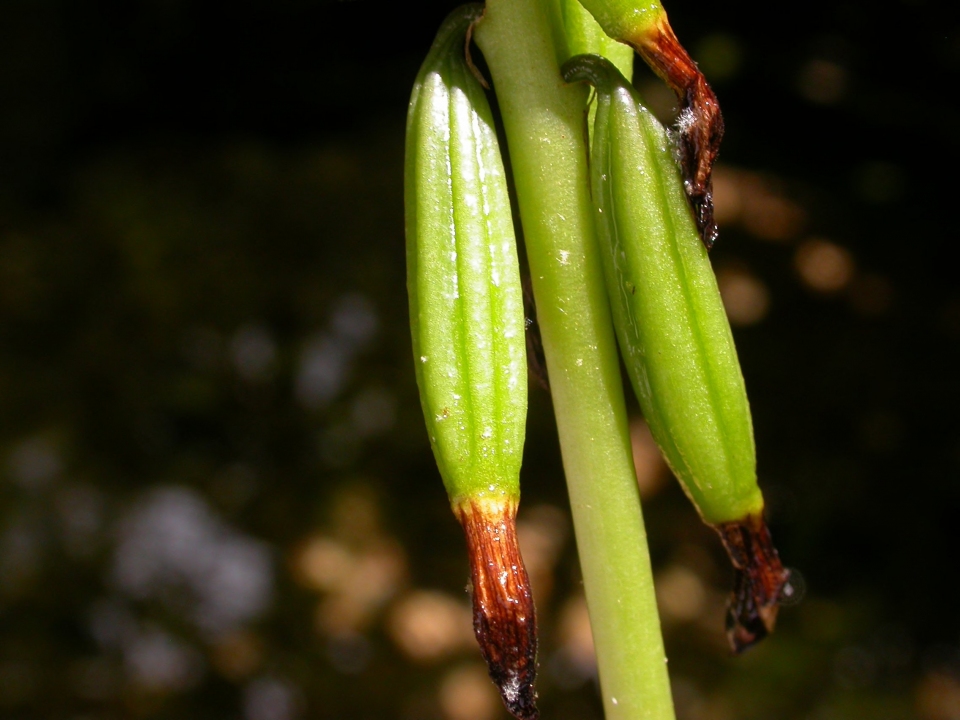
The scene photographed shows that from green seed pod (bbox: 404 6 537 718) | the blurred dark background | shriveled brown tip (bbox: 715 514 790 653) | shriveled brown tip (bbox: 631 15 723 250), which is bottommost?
the blurred dark background

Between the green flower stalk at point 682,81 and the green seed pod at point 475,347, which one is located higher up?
the green flower stalk at point 682,81

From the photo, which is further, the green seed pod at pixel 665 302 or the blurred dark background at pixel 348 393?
the blurred dark background at pixel 348 393

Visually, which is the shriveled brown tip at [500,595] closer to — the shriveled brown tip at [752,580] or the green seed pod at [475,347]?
the green seed pod at [475,347]

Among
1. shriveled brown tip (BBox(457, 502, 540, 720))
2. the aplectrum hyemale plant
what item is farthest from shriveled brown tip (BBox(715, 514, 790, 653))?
shriveled brown tip (BBox(457, 502, 540, 720))

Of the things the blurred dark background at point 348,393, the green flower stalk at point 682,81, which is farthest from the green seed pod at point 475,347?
the blurred dark background at point 348,393

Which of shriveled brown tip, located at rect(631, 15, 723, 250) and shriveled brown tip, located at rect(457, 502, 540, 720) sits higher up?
shriveled brown tip, located at rect(631, 15, 723, 250)

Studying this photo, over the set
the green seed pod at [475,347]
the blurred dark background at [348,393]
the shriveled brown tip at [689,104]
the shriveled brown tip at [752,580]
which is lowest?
the blurred dark background at [348,393]

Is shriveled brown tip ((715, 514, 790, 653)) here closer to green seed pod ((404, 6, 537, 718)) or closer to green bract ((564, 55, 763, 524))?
green bract ((564, 55, 763, 524))

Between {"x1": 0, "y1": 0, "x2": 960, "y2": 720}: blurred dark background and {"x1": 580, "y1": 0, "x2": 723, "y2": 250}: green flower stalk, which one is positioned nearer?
{"x1": 580, "y1": 0, "x2": 723, "y2": 250}: green flower stalk
